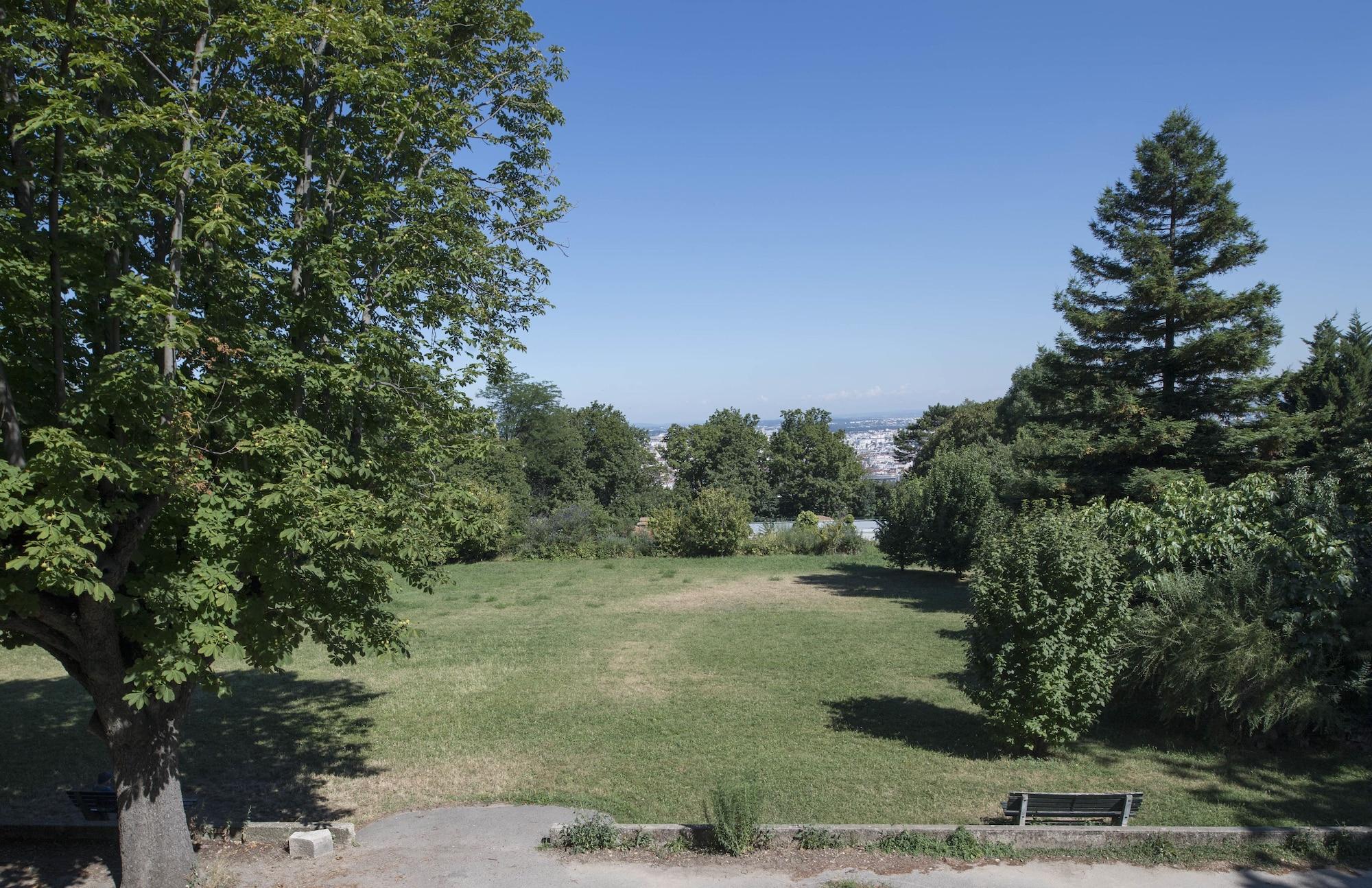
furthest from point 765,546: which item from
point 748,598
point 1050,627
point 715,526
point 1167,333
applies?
point 1050,627

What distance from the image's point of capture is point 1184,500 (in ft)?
38.3

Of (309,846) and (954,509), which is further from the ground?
(954,509)

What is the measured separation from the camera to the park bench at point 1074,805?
743 centimetres

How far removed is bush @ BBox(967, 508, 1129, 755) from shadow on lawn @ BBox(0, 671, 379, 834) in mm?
7801

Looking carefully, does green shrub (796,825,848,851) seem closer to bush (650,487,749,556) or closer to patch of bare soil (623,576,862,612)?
patch of bare soil (623,576,862,612)

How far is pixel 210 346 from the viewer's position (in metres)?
6.01

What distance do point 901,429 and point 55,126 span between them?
271 ft

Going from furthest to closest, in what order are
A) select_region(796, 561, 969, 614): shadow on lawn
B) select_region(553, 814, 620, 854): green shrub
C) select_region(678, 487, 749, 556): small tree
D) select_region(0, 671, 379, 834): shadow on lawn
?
select_region(678, 487, 749, 556): small tree, select_region(796, 561, 969, 614): shadow on lawn, select_region(0, 671, 379, 834): shadow on lawn, select_region(553, 814, 620, 854): green shrub

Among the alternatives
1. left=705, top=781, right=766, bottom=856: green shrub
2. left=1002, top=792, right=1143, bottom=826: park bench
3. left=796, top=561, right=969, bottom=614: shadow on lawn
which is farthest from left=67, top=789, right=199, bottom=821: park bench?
left=796, top=561, right=969, bottom=614: shadow on lawn

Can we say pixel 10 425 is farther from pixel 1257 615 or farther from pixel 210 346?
pixel 1257 615

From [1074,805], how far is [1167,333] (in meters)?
15.0

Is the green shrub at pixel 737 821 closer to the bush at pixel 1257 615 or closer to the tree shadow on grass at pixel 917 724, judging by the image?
the tree shadow on grass at pixel 917 724

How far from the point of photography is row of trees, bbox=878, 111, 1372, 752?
934 cm

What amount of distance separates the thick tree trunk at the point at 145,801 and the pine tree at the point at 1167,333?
1830cm
